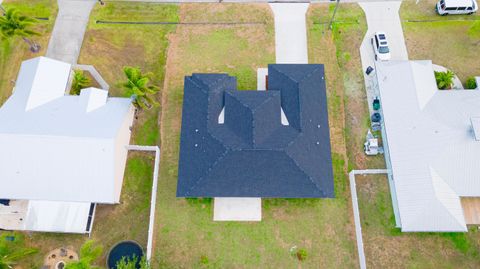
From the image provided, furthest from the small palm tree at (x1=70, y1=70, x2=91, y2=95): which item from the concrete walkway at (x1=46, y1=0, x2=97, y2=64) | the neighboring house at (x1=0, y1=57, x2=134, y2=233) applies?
the neighboring house at (x1=0, y1=57, x2=134, y2=233)

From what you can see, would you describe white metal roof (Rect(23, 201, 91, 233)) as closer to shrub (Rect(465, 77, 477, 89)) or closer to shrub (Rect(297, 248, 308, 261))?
shrub (Rect(297, 248, 308, 261))

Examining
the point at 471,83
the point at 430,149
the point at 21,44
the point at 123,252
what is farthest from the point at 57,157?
the point at 471,83

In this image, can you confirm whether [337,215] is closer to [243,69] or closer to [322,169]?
[322,169]

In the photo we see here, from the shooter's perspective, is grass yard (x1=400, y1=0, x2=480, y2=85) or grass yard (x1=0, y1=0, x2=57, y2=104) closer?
grass yard (x1=400, y1=0, x2=480, y2=85)

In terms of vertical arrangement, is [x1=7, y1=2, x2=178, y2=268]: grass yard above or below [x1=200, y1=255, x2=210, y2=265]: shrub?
above

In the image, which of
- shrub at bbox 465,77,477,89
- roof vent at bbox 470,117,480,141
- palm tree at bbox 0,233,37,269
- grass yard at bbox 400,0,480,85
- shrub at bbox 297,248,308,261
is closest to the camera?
palm tree at bbox 0,233,37,269

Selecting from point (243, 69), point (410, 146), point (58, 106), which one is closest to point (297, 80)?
point (243, 69)

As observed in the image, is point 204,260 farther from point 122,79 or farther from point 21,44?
point 21,44

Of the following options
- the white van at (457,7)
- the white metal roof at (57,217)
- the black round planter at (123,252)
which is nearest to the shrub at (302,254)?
the black round planter at (123,252)
